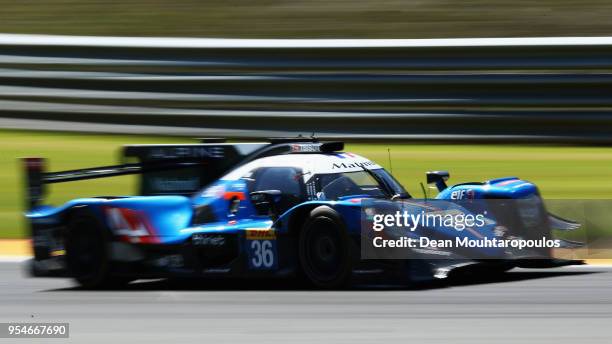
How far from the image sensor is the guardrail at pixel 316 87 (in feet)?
44.1

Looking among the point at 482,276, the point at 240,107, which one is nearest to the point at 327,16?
the point at 240,107

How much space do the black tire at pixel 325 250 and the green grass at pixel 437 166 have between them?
5371mm

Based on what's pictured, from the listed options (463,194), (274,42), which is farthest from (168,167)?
(274,42)

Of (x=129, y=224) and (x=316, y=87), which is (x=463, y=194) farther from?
(x=316, y=87)

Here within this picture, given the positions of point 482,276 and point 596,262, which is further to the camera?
point 596,262

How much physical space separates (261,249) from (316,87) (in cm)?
638

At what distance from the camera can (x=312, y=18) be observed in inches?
635

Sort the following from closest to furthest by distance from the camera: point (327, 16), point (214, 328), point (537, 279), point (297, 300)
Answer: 1. point (214, 328)
2. point (297, 300)
3. point (537, 279)
4. point (327, 16)

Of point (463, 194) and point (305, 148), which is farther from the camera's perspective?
point (305, 148)

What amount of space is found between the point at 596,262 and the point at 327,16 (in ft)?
25.3

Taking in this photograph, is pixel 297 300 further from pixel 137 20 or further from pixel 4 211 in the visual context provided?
pixel 137 20

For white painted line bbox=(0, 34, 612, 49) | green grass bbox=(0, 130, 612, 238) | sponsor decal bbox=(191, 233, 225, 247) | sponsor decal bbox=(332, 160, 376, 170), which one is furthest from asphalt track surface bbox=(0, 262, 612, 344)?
white painted line bbox=(0, 34, 612, 49)

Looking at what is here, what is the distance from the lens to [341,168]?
27.9ft

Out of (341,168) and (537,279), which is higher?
(341,168)
